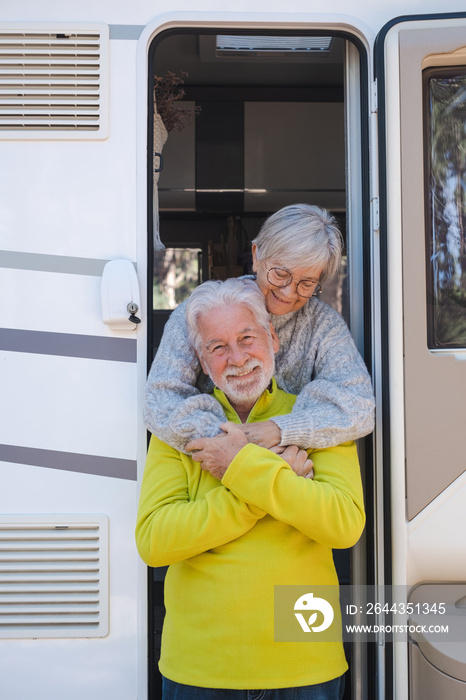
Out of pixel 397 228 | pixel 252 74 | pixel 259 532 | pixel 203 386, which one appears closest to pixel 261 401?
pixel 203 386

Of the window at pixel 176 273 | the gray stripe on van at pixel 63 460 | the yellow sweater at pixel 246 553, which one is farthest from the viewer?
the window at pixel 176 273

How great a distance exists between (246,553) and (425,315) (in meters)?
0.81

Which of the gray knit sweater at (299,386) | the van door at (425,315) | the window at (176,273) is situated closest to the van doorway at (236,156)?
the window at (176,273)

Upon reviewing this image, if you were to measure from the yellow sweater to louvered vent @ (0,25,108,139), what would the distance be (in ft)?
3.61

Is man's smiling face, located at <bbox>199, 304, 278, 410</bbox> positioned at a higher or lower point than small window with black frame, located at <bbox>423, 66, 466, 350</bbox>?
lower

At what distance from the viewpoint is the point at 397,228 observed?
200 cm

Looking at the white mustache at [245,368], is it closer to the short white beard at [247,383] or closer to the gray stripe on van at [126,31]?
the short white beard at [247,383]

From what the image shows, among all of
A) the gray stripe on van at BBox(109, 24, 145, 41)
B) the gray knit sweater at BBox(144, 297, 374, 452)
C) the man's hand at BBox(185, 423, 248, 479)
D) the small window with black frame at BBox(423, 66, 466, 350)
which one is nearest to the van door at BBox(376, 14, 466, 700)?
the small window with black frame at BBox(423, 66, 466, 350)

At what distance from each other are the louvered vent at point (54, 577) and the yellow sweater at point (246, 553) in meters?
0.31

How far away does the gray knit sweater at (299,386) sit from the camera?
183 cm

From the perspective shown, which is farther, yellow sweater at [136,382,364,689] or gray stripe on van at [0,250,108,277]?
gray stripe on van at [0,250,108,277]

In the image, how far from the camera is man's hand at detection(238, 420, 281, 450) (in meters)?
1.84

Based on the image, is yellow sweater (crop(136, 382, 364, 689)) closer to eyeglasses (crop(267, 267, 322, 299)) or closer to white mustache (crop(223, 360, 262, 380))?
white mustache (crop(223, 360, 262, 380))

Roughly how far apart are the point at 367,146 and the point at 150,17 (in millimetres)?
755
